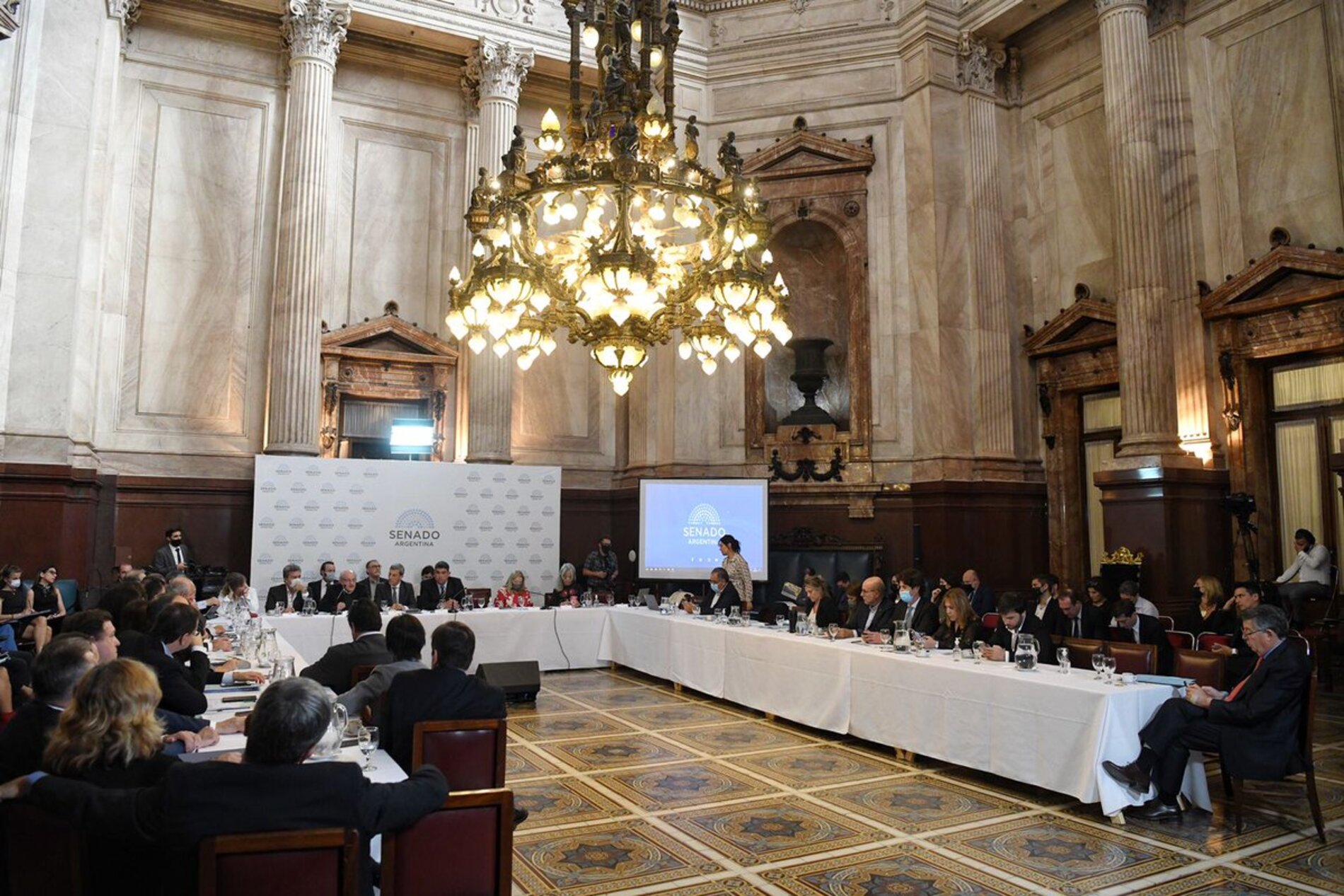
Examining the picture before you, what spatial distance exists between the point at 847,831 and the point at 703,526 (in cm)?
710

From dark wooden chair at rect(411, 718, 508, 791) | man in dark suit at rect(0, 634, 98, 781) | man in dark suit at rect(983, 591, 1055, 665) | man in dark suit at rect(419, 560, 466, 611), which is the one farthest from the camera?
man in dark suit at rect(419, 560, 466, 611)

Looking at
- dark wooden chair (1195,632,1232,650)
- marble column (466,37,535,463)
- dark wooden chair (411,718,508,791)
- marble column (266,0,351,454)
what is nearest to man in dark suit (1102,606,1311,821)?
dark wooden chair (1195,632,1232,650)

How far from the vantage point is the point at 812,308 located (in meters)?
13.4

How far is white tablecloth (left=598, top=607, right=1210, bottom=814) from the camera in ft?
16.0

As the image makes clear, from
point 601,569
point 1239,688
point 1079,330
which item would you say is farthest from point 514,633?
point 1079,330

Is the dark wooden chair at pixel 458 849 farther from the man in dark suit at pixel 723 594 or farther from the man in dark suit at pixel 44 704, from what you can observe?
the man in dark suit at pixel 723 594

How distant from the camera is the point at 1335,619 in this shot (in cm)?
836

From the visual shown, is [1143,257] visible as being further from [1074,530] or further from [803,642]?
[803,642]

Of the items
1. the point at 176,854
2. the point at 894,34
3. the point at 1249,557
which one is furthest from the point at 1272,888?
the point at 894,34

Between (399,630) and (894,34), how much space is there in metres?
11.5

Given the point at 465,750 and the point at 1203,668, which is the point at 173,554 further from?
the point at 1203,668

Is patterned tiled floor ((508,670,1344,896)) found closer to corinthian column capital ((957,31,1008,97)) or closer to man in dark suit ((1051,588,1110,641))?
man in dark suit ((1051,588,1110,641))

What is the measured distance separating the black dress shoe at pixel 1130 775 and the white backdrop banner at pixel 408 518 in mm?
8111

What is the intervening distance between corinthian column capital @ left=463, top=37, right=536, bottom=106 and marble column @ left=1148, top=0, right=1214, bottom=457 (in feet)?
24.9
